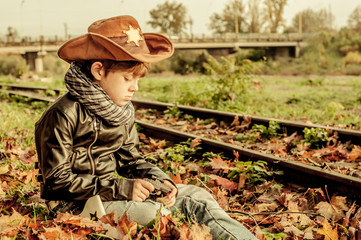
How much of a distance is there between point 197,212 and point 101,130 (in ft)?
2.73

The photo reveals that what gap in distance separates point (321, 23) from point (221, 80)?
255 feet

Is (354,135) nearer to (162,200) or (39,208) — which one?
(162,200)

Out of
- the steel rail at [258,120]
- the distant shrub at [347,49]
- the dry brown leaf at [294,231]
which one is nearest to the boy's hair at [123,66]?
the dry brown leaf at [294,231]

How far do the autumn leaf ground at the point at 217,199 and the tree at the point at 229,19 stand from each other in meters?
69.3

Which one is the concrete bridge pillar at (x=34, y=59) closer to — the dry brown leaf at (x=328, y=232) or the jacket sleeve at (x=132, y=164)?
the jacket sleeve at (x=132, y=164)

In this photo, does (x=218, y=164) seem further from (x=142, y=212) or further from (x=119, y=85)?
(x=119, y=85)

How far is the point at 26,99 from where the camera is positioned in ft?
35.3

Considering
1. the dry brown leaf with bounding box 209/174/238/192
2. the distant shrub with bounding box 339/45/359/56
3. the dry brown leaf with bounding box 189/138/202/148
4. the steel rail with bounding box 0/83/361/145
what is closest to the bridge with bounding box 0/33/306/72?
the distant shrub with bounding box 339/45/359/56

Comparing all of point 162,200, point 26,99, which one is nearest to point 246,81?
point 26,99

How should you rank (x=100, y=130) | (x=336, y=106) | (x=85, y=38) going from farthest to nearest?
1. (x=336, y=106)
2. (x=100, y=130)
3. (x=85, y=38)

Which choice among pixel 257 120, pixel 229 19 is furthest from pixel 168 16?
pixel 257 120

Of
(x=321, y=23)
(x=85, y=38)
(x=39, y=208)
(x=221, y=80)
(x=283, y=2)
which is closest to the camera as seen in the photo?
(x=85, y=38)

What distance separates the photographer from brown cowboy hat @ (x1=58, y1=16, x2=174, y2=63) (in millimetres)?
2234

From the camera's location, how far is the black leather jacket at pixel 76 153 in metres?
2.21
